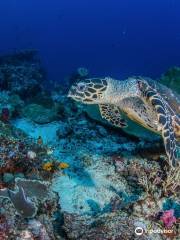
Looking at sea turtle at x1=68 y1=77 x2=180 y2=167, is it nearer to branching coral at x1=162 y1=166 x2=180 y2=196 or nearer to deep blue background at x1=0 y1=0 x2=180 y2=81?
branching coral at x1=162 y1=166 x2=180 y2=196

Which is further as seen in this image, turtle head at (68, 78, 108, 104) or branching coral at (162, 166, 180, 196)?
turtle head at (68, 78, 108, 104)

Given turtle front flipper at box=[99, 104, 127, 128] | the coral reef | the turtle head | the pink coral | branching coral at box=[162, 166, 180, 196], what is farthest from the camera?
turtle front flipper at box=[99, 104, 127, 128]

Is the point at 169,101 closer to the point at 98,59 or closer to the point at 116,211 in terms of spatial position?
the point at 116,211

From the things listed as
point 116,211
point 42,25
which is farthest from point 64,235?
point 42,25

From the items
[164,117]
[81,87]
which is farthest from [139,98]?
[81,87]

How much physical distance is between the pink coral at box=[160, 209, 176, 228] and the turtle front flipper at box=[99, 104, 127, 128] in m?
2.83

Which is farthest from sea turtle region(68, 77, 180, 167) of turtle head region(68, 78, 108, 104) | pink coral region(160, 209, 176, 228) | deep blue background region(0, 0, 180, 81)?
deep blue background region(0, 0, 180, 81)

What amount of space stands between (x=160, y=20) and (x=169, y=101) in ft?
415

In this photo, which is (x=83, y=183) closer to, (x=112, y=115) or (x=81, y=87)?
(x=81, y=87)

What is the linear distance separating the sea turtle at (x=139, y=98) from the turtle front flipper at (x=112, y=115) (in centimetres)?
79

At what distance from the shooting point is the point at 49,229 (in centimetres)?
402

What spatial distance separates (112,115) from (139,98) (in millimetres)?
947

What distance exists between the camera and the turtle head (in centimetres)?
612

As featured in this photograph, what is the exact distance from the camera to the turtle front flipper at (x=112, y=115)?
729 cm
